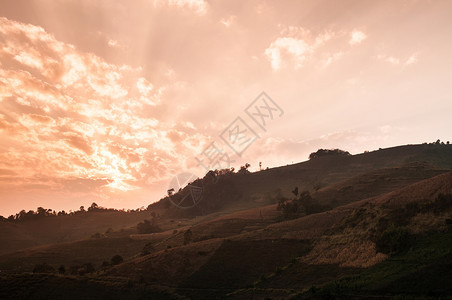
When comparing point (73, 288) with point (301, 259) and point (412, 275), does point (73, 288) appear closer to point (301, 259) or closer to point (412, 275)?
point (301, 259)

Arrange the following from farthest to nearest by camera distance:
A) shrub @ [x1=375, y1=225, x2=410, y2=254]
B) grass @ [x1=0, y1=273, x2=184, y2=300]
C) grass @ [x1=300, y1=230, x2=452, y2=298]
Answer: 1. grass @ [x1=0, y1=273, x2=184, y2=300]
2. shrub @ [x1=375, y1=225, x2=410, y2=254]
3. grass @ [x1=300, y1=230, x2=452, y2=298]

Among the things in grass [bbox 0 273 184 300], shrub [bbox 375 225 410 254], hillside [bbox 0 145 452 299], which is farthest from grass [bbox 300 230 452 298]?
grass [bbox 0 273 184 300]

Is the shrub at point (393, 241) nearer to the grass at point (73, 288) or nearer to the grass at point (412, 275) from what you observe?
the grass at point (412, 275)

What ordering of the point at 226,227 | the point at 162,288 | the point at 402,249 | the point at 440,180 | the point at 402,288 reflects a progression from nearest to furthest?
1. the point at 402,288
2. the point at 402,249
3. the point at 162,288
4. the point at 440,180
5. the point at 226,227

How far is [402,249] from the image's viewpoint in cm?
4612

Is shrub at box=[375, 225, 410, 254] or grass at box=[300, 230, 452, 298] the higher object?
shrub at box=[375, 225, 410, 254]

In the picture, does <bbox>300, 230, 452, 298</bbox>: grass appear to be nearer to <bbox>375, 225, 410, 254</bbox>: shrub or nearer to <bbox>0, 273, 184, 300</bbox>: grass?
<bbox>375, 225, 410, 254</bbox>: shrub

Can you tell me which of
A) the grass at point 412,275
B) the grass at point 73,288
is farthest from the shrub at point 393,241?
the grass at point 73,288

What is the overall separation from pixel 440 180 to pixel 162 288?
224 ft

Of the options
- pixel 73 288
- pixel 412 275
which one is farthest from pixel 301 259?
pixel 73 288

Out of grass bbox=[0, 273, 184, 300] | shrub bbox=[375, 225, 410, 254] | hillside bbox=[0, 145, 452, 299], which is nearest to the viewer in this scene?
hillside bbox=[0, 145, 452, 299]

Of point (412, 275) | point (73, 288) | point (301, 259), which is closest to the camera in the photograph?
point (412, 275)

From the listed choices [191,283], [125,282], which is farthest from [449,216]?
[125,282]

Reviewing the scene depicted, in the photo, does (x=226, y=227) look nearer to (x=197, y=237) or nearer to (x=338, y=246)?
(x=197, y=237)
